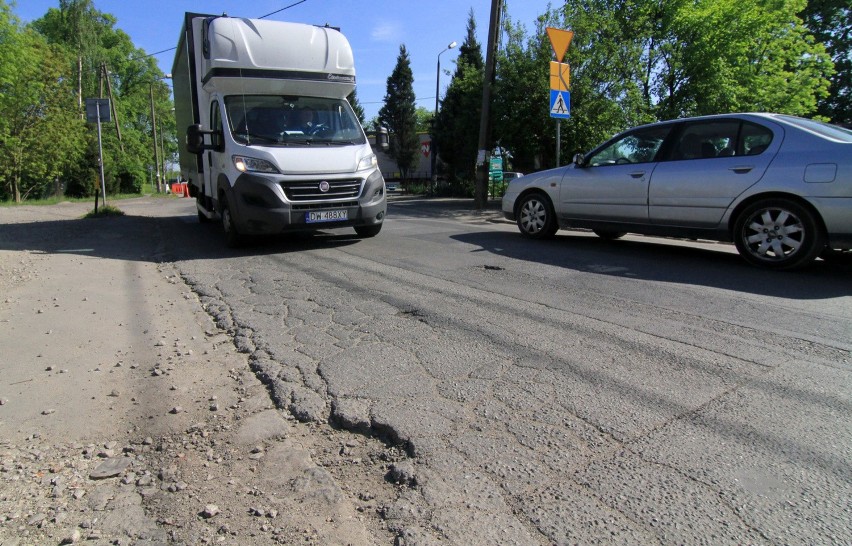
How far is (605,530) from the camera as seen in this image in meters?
1.98

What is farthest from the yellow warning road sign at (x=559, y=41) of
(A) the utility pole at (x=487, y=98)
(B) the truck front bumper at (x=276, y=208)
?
(B) the truck front bumper at (x=276, y=208)

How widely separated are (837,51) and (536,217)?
3600 cm

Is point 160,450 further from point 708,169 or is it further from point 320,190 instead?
point 708,169

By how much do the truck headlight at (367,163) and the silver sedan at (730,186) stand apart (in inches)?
110

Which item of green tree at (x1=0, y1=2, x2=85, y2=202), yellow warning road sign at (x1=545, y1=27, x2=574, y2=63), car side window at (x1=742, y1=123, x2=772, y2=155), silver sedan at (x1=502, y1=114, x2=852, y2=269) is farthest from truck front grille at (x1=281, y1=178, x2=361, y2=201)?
green tree at (x1=0, y1=2, x2=85, y2=202)

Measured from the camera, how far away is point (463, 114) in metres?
21.7

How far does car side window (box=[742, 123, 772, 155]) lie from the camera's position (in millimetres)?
5965

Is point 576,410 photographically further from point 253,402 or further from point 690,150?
point 690,150

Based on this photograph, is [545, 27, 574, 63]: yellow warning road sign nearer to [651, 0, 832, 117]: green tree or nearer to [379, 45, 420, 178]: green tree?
[651, 0, 832, 117]: green tree

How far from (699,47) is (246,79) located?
14.1 meters

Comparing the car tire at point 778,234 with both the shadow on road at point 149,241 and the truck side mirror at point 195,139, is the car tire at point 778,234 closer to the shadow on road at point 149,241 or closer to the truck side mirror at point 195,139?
the shadow on road at point 149,241

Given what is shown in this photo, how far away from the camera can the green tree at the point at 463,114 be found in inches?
797

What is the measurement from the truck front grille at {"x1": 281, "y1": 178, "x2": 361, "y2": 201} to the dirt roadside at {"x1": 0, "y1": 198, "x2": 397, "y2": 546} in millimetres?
3071

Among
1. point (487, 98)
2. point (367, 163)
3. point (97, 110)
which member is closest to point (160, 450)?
point (367, 163)
